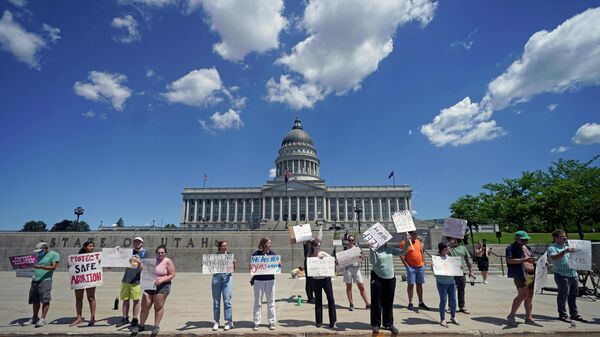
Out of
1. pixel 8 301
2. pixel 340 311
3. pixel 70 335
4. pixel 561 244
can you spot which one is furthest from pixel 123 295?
pixel 561 244

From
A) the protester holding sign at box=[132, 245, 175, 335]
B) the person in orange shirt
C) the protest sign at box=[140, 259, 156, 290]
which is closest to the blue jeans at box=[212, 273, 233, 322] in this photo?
the protester holding sign at box=[132, 245, 175, 335]

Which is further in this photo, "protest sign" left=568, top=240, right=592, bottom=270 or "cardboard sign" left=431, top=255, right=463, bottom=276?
"protest sign" left=568, top=240, right=592, bottom=270

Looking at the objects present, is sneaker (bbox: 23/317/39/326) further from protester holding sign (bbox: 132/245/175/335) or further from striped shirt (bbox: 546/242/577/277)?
striped shirt (bbox: 546/242/577/277)

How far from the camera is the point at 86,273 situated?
7.73 meters

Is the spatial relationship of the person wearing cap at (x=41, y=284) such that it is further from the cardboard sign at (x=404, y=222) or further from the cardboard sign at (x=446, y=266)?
the cardboard sign at (x=446, y=266)

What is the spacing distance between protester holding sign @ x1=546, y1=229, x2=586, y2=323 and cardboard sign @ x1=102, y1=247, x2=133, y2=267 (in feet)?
34.9

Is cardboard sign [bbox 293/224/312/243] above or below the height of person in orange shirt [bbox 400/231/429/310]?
above

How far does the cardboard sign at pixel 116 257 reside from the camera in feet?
24.8

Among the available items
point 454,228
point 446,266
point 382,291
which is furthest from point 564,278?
point 382,291

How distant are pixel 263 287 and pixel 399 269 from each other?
45.9 ft

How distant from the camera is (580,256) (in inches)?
306

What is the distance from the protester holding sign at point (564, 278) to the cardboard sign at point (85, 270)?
11.7 metres

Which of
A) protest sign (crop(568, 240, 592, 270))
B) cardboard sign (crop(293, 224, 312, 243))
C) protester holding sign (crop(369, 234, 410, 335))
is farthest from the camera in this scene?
cardboard sign (crop(293, 224, 312, 243))

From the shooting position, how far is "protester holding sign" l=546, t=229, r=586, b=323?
753 centimetres
